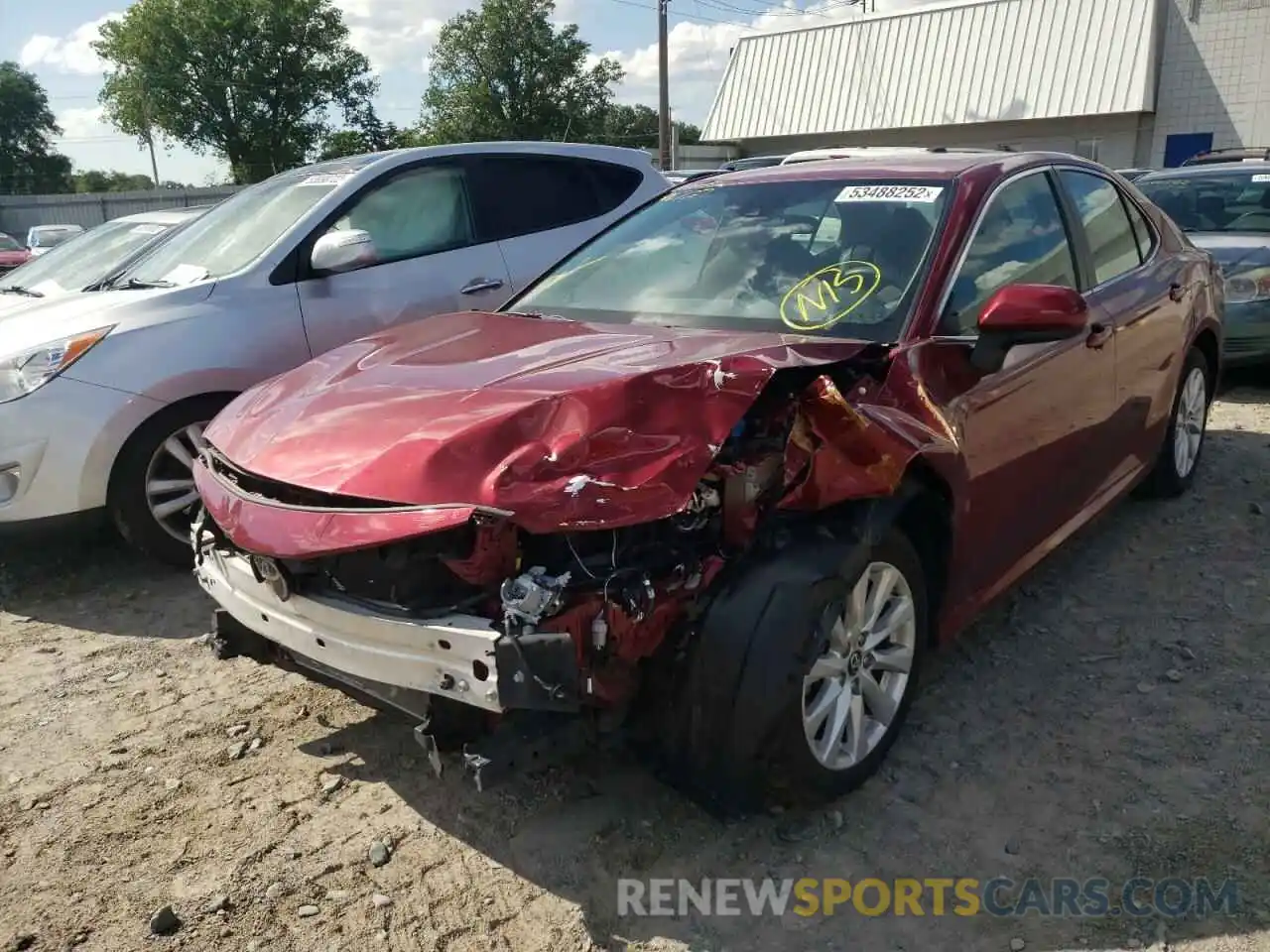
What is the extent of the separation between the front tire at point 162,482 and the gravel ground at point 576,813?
27.7 inches

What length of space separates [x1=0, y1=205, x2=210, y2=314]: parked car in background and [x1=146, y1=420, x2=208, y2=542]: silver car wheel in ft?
7.37

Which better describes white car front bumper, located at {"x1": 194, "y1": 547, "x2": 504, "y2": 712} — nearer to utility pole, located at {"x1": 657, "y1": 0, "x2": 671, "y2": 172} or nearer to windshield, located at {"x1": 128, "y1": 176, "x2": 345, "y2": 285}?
windshield, located at {"x1": 128, "y1": 176, "x2": 345, "y2": 285}

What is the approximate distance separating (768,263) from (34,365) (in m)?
3.03

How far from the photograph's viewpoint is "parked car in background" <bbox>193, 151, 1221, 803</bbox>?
2.36 metres

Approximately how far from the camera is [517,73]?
160ft

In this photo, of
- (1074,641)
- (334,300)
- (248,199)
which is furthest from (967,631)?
(248,199)

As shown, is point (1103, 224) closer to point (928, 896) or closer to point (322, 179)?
point (928, 896)

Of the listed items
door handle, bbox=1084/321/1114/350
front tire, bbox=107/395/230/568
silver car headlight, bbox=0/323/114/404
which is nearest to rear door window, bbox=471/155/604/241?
front tire, bbox=107/395/230/568

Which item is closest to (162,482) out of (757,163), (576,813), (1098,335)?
(576,813)

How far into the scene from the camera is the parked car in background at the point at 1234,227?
286 inches

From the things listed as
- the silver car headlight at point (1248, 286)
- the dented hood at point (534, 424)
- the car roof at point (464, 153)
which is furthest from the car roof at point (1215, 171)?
the dented hood at point (534, 424)

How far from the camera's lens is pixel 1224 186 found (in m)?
8.39

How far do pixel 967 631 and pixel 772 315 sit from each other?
4.81 feet

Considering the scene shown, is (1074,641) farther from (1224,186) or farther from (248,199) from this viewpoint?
(1224,186)
